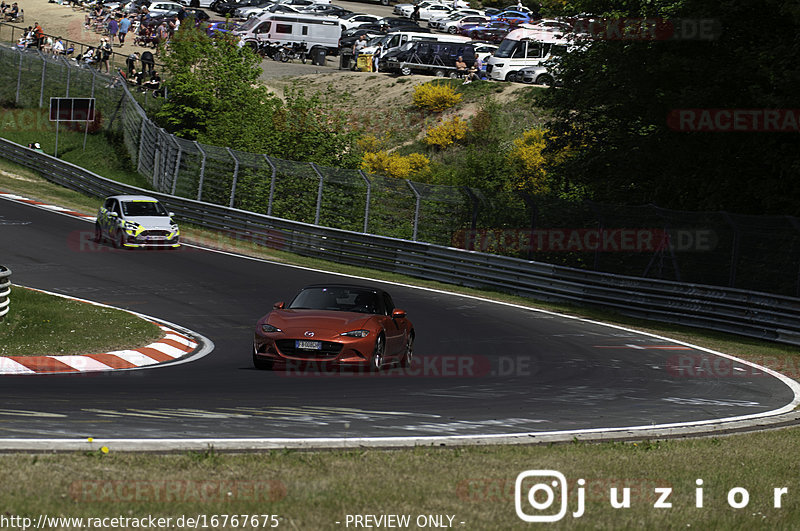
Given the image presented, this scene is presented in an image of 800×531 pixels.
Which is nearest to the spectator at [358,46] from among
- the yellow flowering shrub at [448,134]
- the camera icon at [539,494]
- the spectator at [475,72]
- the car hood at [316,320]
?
the spectator at [475,72]

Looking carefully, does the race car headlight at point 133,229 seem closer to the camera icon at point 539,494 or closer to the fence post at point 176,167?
the fence post at point 176,167

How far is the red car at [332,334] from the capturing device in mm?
12539

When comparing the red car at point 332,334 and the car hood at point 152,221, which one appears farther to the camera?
the car hood at point 152,221

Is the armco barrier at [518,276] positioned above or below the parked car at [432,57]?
below

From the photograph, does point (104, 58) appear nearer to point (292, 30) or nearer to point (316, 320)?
point (292, 30)

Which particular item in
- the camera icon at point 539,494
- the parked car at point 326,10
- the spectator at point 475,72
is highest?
the parked car at point 326,10

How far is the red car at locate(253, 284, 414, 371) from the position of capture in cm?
1254

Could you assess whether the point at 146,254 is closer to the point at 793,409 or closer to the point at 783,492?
the point at 793,409

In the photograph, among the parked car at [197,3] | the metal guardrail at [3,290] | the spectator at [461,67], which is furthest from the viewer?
the parked car at [197,3]

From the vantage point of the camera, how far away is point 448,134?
53.0 meters

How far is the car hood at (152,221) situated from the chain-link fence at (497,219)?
4036 mm

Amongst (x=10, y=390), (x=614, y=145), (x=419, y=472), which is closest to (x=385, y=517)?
(x=419, y=472)

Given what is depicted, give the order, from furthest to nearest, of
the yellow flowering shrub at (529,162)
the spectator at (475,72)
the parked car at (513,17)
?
the parked car at (513,17) < the spectator at (475,72) < the yellow flowering shrub at (529,162)

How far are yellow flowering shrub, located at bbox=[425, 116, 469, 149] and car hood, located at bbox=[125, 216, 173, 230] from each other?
27.0 m
